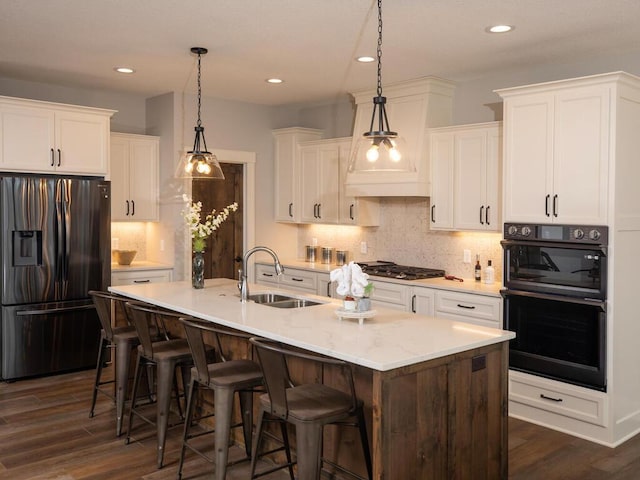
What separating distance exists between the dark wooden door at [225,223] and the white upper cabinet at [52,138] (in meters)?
1.30

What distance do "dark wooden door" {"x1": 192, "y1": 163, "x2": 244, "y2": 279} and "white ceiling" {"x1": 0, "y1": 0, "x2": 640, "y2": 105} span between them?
4.31 ft

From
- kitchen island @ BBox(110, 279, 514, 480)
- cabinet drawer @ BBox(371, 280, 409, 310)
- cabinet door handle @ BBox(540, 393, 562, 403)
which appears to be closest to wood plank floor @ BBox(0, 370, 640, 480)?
cabinet door handle @ BBox(540, 393, 562, 403)

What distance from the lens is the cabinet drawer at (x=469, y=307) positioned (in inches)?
182

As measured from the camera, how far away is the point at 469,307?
481 cm

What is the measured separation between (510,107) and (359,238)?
2569 millimetres

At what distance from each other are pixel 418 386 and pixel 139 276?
4067 millimetres

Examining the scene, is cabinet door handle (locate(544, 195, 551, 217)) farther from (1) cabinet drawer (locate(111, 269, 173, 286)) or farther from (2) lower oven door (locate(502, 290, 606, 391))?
(1) cabinet drawer (locate(111, 269, 173, 286))

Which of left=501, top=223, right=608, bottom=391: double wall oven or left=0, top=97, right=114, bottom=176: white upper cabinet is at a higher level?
left=0, top=97, right=114, bottom=176: white upper cabinet

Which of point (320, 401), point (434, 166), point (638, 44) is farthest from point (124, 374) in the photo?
point (638, 44)

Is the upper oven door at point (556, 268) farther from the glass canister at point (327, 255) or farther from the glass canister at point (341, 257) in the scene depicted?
the glass canister at point (327, 255)

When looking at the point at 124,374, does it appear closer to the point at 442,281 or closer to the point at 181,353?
the point at 181,353

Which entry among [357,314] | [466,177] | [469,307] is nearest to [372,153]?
[357,314]

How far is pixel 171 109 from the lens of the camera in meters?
6.23

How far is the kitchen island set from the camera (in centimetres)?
260
